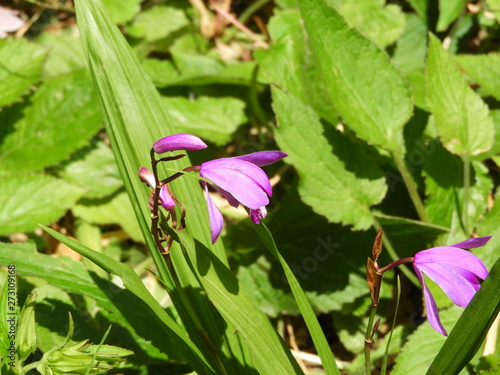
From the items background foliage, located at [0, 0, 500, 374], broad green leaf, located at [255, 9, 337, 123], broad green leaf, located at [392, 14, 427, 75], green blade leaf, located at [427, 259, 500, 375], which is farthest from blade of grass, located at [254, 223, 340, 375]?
broad green leaf, located at [392, 14, 427, 75]

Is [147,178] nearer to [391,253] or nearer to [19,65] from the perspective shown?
[391,253]

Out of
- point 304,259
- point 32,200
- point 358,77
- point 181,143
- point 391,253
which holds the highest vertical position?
point 181,143

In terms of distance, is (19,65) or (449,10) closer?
(19,65)

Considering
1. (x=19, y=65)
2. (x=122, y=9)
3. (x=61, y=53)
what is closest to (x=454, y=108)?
(x=19, y=65)

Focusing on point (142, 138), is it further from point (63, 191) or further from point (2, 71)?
point (2, 71)

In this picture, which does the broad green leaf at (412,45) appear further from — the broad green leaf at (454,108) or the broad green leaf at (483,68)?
the broad green leaf at (454,108)
